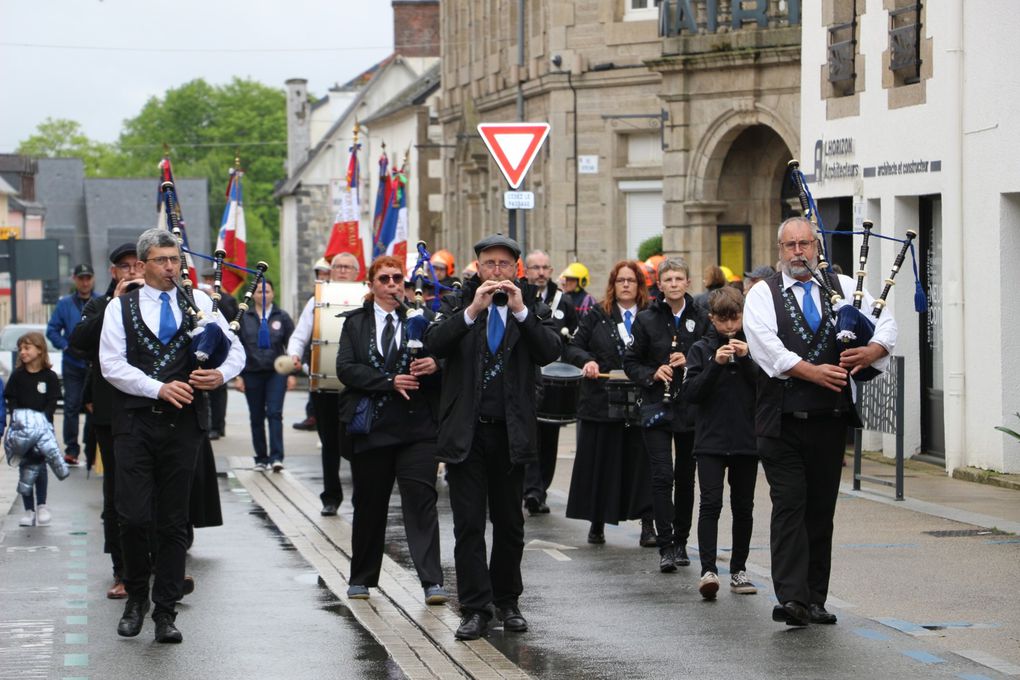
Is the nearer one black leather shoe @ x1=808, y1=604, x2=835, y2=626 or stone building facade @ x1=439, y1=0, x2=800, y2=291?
black leather shoe @ x1=808, y1=604, x2=835, y2=626

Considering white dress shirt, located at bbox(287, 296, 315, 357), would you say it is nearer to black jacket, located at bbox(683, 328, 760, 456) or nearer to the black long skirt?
the black long skirt

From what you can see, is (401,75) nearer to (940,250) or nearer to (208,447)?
(940,250)

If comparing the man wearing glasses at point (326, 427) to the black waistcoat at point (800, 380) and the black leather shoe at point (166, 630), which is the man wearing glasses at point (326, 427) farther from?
the black waistcoat at point (800, 380)

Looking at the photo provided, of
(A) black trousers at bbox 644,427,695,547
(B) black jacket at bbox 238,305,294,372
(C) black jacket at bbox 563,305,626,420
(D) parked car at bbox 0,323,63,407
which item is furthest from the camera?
(D) parked car at bbox 0,323,63,407

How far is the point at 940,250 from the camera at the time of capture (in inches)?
747

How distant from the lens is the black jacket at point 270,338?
788 inches

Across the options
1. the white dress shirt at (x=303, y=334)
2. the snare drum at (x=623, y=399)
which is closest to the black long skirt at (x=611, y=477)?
the snare drum at (x=623, y=399)

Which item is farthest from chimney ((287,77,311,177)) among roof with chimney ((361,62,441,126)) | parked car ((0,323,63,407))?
parked car ((0,323,63,407))

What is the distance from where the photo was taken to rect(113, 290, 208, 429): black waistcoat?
32.9 ft

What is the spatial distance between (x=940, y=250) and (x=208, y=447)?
27.9 ft

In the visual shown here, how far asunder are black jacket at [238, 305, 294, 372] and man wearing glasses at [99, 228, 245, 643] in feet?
31.7

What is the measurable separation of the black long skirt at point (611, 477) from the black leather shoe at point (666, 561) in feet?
3.84

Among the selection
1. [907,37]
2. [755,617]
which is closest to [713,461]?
[755,617]

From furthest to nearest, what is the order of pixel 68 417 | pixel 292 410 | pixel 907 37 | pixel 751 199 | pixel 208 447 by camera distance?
pixel 292 410
pixel 751 199
pixel 68 417
pixel 907 37
pixel 208 447
